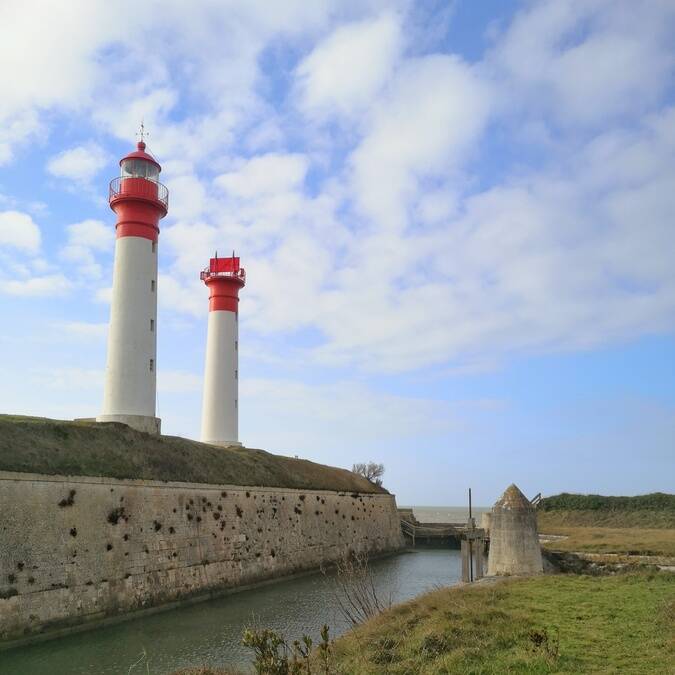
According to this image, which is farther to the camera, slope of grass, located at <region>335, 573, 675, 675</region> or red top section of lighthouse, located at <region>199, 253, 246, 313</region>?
red top section of lighthouse, located at <region>199, 253, 246, 313</region>

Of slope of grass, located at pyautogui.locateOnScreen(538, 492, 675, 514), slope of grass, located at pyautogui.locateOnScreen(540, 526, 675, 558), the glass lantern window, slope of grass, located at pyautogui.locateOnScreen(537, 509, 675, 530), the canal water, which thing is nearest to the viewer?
the canal water

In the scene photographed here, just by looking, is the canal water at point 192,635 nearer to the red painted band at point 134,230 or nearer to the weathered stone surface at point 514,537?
the weathered stone surface at point 514,537


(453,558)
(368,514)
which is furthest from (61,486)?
(453,558)

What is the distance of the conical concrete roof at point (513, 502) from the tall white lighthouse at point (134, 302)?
44.2 ft

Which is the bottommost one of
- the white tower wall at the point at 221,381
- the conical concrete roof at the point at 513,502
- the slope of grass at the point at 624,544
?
the slope of grass at the point at 624,544

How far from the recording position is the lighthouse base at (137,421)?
2398 centimetres

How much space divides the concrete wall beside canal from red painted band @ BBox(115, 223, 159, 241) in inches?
404

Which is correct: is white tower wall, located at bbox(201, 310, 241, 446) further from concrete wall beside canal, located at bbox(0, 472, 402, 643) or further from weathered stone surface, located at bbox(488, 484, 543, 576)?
weathered stone surface, located at bbox(488, 484, 543, 576)

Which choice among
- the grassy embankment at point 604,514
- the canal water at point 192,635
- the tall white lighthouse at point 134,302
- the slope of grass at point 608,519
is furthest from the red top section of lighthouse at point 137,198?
the slope of grass at point 608,519

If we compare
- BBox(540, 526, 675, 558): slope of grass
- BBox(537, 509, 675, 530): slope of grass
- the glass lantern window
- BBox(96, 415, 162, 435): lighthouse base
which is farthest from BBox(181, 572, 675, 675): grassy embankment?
BBox(537, 509, 675, 530): slope of grass

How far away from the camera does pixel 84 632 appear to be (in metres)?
16.1

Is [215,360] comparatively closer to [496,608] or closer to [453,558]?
[453,558]

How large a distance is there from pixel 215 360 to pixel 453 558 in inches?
750

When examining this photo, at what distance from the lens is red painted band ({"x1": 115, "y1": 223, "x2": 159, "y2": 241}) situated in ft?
82.7
